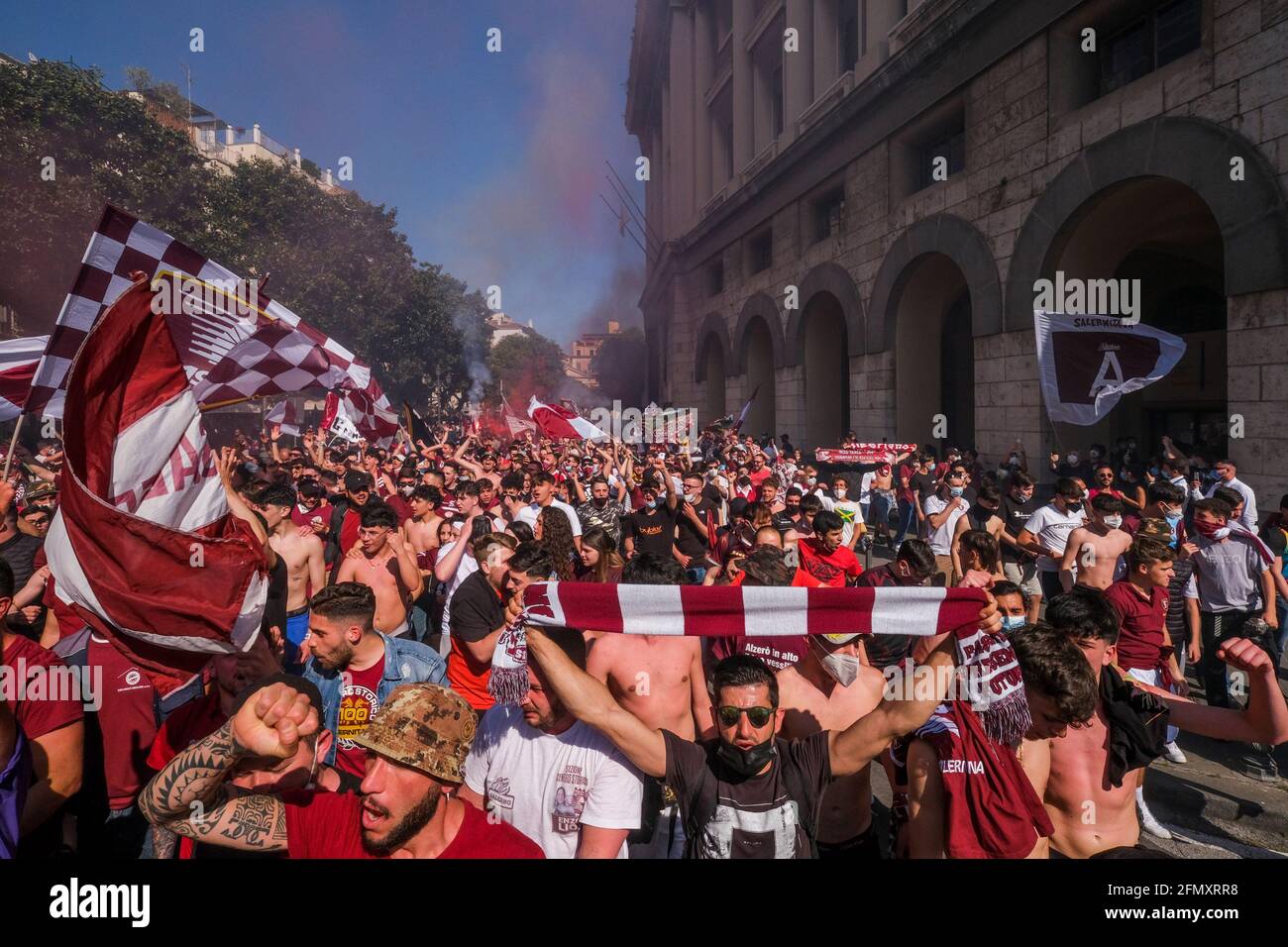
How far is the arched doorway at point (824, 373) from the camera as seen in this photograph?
73.8 feet

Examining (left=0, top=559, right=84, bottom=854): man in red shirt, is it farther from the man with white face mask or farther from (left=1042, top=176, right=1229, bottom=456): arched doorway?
(left=1042, top=176, right=1229, bottom=456): arched doorway

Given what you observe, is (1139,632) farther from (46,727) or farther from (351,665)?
(46,727)

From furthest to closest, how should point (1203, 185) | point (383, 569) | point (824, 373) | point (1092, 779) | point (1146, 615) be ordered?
1. point (824, 373)
2. point (1203, 185)
3. point (383, 569)
4. point (1146, 615)
5. point (1092, 779)

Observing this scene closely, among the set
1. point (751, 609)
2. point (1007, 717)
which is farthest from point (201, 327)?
point (1007, 717)

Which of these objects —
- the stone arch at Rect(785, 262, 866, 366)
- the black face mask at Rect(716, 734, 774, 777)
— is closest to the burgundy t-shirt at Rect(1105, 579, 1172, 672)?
the black face mask at Rect(716, 734, 774, 777)

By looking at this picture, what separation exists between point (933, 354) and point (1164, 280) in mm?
4828

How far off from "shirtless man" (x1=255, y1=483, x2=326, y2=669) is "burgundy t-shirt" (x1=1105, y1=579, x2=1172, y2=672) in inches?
218

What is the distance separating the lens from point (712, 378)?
107 feet

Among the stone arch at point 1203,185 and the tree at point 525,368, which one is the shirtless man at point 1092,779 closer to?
the stone arch at point 1203,185

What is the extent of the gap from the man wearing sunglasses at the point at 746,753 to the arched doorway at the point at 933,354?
52.9 ft

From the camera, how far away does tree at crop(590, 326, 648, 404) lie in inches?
2822

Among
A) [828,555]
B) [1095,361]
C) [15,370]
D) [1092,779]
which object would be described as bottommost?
[1092,779]

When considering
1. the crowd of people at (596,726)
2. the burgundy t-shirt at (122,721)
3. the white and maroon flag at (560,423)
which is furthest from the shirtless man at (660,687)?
the white and maroon flag at (560,423)

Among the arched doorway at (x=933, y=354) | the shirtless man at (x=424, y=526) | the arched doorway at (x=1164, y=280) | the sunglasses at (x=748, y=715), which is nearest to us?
the sunglasses at (x=748, y=715)
